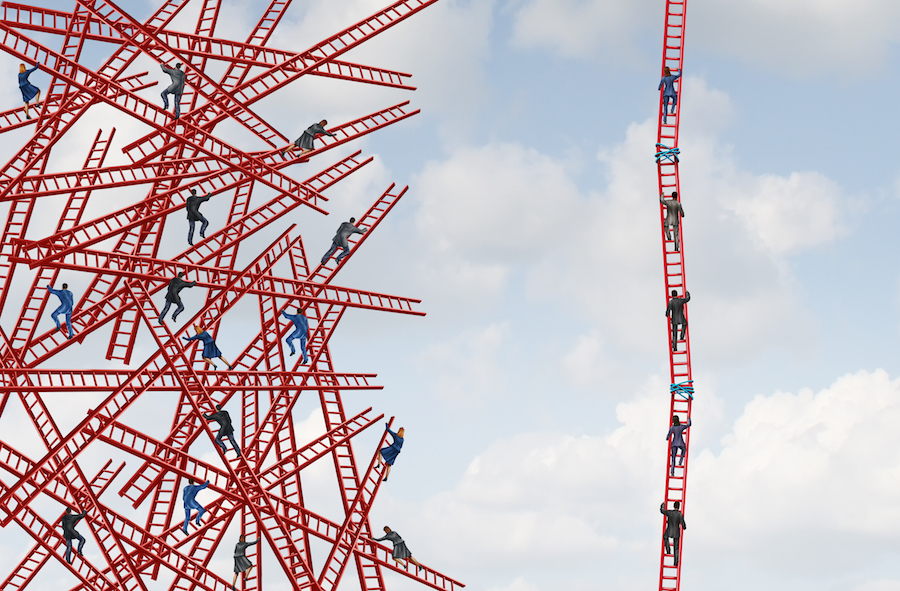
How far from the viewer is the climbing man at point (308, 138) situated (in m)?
34.3

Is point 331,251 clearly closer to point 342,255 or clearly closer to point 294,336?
point 342,255

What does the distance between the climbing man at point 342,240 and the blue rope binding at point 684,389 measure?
8556 millimetres

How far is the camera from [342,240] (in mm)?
37406

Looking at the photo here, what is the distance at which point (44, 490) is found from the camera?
3278cm

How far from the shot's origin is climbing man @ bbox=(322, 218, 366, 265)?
123ft

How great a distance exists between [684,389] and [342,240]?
8.96 metres

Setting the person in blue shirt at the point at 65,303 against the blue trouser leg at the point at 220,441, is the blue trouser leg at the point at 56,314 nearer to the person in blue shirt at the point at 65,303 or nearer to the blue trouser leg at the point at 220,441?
the person in blue shirt at the point at 65,303

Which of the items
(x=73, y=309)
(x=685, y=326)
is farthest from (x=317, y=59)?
(x=685, y=326)

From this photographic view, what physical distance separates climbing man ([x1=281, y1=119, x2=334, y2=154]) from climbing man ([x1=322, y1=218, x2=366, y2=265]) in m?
3.04

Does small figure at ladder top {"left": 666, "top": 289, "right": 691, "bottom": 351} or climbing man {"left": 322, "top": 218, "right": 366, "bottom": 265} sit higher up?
climbing man {"left": 322, "top": 218, "right": 366, "bottom": 265}

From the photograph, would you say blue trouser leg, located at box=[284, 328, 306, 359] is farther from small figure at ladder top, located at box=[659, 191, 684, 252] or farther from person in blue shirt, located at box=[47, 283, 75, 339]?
small figure at ladder top, located at box=[659, 191, 684, 252]

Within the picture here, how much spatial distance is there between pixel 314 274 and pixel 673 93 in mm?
9400

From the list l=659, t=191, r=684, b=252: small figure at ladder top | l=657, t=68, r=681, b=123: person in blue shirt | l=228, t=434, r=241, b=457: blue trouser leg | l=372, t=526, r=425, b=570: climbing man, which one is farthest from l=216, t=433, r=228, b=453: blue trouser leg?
l=657, t=68, r=681, b=123: person in blue shirt

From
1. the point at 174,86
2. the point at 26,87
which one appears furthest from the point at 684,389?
the point at 26,87
